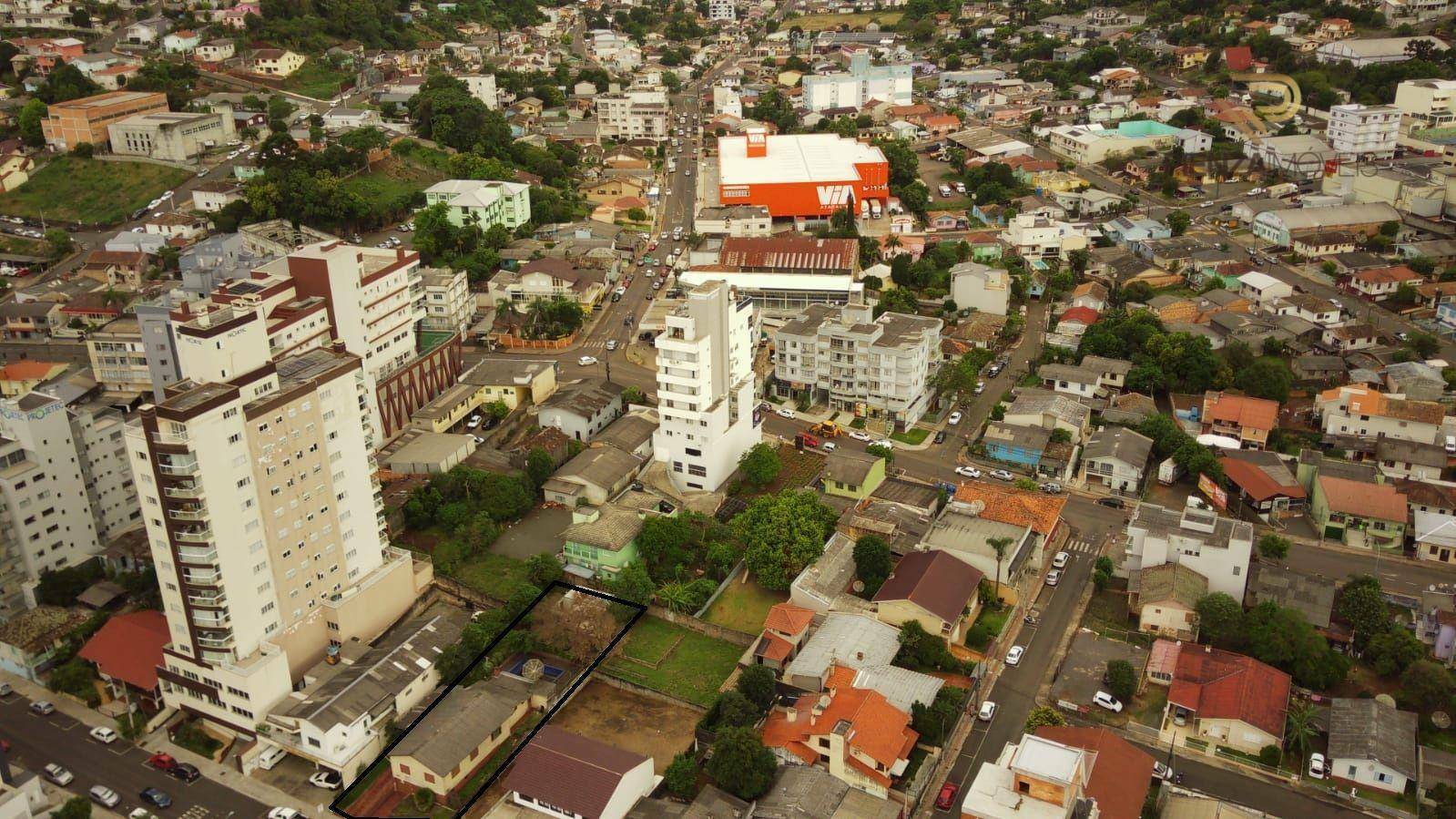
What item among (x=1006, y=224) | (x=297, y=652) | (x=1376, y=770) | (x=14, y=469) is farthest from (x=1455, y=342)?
(x=14, y=469)

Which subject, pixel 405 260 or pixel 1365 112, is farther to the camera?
pixel 1365 112

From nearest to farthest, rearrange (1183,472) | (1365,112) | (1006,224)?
(1183,472), (1006,224), (1365,112)

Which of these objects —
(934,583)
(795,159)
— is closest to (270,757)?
(934,583)

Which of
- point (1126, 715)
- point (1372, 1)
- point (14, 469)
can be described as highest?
point (1372, 1)

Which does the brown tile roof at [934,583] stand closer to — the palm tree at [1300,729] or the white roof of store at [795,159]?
the palm tree at [1300,729]

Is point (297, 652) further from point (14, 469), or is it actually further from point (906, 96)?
point (906, 96)

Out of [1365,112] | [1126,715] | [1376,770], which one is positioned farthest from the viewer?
[1365,112]
